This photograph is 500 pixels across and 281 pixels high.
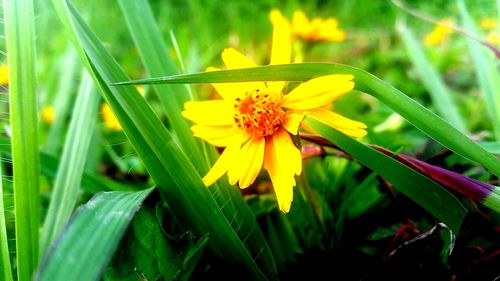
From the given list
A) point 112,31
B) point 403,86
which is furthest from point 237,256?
point 112,31

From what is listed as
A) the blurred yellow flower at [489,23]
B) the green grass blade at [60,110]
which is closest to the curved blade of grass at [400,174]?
the green grass blade at [60,110]

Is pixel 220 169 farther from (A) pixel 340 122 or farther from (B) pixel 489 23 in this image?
(B) pixel 489 23

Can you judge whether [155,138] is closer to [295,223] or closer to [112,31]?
[295,223]

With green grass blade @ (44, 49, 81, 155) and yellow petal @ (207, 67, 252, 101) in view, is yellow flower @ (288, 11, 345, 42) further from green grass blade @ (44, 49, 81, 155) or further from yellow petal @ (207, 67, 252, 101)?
yellow petal @ (207, 67, 252, 101)

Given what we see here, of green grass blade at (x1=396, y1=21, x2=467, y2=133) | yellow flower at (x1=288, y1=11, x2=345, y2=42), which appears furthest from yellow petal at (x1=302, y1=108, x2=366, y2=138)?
yellow flower at (x1=288, y1=11, x2=345, y2=42)

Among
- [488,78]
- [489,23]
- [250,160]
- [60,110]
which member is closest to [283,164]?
[250,160]

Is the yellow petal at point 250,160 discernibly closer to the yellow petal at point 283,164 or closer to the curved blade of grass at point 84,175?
the yellow petal at point 283,164
